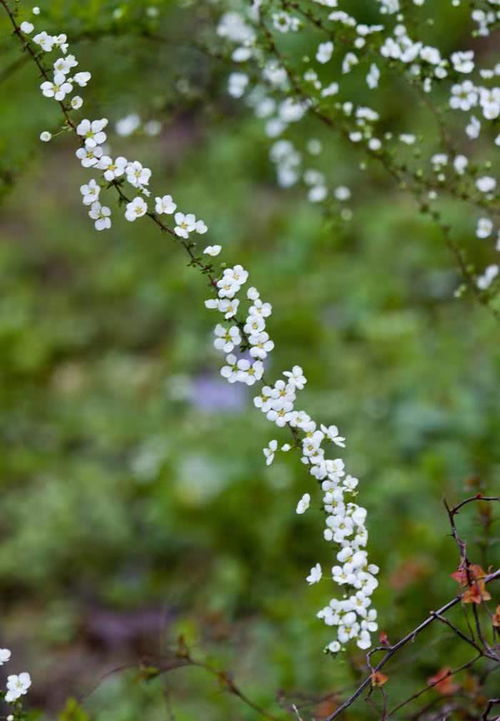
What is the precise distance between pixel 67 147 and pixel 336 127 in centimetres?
500

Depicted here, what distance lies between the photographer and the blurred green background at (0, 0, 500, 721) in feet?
9.09

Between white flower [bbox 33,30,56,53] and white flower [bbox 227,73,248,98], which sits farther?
white flower [bbox 227,73,248,98]

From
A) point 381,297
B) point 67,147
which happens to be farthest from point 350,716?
point 67,147

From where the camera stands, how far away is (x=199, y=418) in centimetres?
420

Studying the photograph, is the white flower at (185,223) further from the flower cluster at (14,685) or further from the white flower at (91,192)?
the flower cluster at (14,685)

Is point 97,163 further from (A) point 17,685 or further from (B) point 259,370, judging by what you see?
(A) point 17,685

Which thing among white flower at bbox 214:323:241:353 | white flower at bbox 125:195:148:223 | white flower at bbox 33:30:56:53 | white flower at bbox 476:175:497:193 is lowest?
white flower at bbox 214:323:241:353

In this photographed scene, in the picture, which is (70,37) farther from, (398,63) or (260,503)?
(260,503)

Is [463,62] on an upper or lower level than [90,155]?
upper

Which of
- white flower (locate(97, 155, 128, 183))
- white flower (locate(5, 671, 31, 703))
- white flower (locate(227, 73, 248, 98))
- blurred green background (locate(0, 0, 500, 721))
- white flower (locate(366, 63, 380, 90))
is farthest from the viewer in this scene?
blurred green background (locate(0, 0, 500, 721))

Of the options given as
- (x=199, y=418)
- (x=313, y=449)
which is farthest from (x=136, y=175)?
(x=199, y=418)

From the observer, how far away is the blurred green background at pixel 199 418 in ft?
9.09

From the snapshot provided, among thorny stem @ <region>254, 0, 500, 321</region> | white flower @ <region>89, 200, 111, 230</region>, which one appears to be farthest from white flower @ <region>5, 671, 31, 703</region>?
thorny stem @ <region>254, 0, 500, 321</region>

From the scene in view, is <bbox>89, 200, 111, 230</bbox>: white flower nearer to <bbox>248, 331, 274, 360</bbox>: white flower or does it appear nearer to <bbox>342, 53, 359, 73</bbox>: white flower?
<bbox>248, 331, 274, 360</bbox>: white flower
